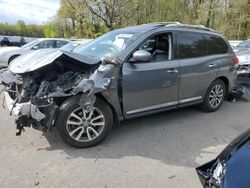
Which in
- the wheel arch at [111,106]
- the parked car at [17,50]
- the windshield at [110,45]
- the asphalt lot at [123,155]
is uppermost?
the windshield at [110,45]

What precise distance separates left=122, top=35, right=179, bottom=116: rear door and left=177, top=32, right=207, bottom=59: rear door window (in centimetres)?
23

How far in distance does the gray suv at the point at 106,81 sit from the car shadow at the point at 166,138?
255 mm

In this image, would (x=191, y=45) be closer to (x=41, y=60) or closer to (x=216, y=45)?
(x=216, y=45)

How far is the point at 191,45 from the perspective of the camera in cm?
492

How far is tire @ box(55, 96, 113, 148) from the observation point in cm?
354

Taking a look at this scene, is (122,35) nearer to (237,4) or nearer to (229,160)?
(229,160)

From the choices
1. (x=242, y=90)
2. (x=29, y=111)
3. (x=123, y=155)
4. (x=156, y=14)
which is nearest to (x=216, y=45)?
(x=242, y=90)

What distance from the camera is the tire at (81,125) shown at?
3535 mm

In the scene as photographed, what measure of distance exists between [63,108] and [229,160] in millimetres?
2242

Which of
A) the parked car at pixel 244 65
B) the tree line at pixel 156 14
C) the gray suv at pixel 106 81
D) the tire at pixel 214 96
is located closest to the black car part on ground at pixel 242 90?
the parked car at pixel 244 65

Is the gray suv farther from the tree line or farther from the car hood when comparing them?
the tree line

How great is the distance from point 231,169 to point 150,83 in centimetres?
243

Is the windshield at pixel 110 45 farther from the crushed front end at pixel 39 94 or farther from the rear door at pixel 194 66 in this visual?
the rear door at pixel 194 66

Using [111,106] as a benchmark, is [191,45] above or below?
above
